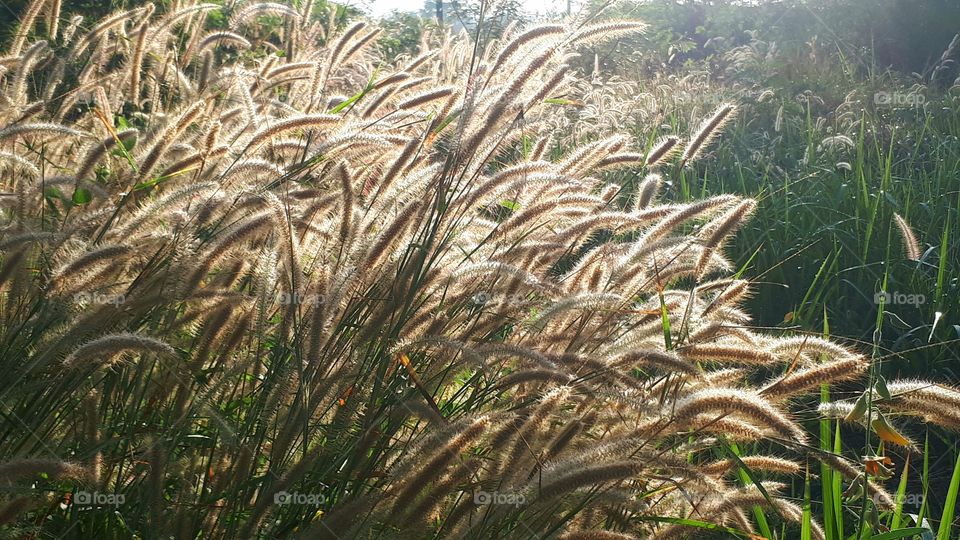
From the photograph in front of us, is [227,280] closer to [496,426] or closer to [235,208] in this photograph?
[235,208]

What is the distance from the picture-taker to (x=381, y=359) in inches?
80.7

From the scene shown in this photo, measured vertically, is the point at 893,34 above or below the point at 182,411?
below

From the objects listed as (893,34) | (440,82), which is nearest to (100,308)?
(440,82)

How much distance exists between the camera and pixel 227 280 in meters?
2.34

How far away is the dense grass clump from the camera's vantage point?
6.22ft

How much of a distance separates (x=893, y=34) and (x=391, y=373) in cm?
1557

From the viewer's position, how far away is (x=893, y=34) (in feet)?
51.3

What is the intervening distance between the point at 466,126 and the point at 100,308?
0.88 meters

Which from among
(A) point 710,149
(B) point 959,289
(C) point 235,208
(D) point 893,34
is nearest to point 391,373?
(C) point 235,208

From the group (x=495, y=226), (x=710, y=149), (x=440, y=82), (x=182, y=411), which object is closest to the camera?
(x=182, y=411)

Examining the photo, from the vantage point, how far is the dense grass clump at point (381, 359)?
1.89 meters

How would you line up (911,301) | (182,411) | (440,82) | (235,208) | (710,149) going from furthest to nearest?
(710,149), (440,82), (911,301), (235,208), (182,411)

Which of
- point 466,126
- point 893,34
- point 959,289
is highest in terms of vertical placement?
point 466,126

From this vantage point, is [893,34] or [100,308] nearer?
[100,308]
